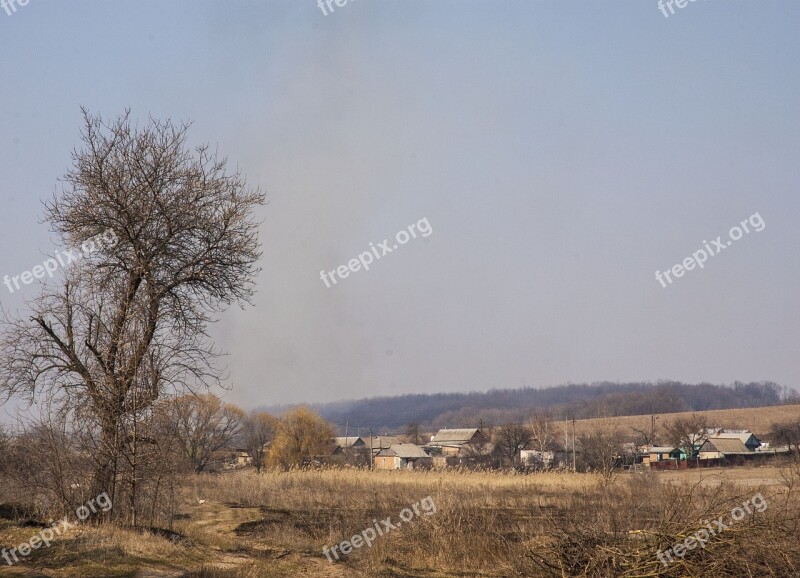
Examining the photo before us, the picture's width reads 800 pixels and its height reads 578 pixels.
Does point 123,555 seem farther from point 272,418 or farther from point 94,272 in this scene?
point 272,418

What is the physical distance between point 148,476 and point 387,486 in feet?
57.4

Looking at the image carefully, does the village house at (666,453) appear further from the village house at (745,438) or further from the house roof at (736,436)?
the village house at (745,438)

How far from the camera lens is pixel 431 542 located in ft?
49.6

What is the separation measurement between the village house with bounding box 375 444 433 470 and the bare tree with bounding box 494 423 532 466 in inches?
368

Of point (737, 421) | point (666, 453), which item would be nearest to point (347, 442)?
point (666, 453)

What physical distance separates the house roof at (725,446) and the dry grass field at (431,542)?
238ft

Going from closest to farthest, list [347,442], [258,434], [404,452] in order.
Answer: [258,434] < [347,442] < [404,452]

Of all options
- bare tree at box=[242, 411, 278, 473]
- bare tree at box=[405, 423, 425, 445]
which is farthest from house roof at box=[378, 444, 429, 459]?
bare tree at box=[405, 423, 425, 445]

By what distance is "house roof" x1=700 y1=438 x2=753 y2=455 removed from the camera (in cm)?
8837

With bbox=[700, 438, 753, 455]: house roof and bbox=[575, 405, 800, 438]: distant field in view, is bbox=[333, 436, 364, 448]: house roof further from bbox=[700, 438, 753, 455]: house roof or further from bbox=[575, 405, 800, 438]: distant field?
bbox=[700, 438, 753, 455]: house roof

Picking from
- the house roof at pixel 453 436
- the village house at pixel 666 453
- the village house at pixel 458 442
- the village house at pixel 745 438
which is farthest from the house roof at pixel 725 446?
the house roof at pixel 453 436

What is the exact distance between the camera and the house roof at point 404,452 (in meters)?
91.2

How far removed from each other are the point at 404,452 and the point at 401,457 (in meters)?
2.47

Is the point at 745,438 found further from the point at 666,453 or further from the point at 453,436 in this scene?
→ the point at 453,436
